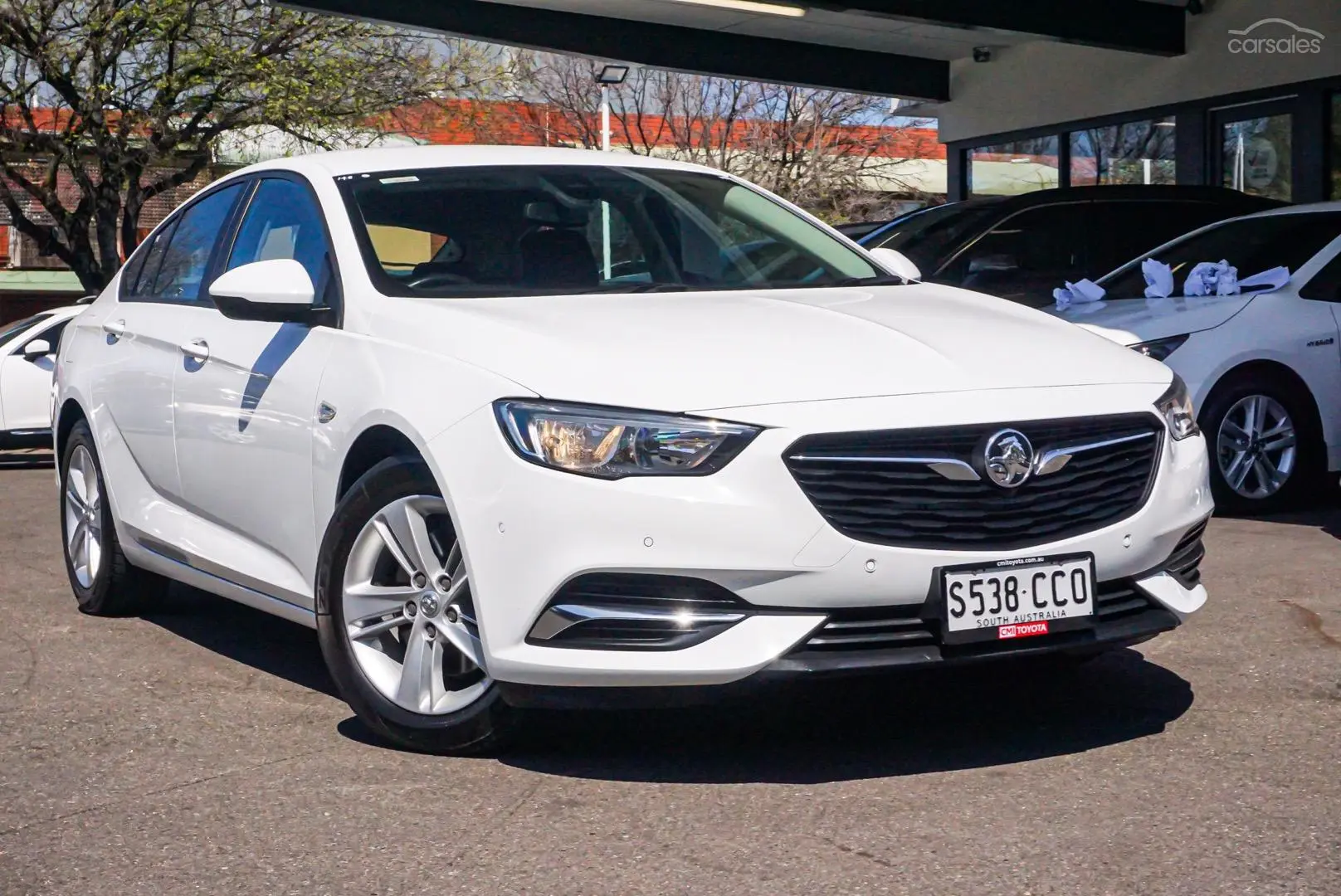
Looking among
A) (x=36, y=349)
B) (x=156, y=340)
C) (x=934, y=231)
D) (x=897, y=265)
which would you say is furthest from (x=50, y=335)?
(x=897, y=265)

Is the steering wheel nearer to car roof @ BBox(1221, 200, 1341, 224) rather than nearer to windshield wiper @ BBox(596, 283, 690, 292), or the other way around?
windshield wiper @ BBox(596, 283, 690, 292)

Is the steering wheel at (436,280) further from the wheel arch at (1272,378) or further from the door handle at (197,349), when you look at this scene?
the wheel arch at (1272,378)

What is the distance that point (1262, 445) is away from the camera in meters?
8.87

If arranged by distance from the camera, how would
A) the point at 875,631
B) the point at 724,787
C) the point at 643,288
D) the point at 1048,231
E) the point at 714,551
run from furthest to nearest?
the point at 1048,231
the point at 643,288
the point at 724,787
the point at 875,631
the point at 714,551

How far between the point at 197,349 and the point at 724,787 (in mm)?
2399

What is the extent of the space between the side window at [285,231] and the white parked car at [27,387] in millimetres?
9412

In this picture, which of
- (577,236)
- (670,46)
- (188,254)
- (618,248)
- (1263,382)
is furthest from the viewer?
(670,46)

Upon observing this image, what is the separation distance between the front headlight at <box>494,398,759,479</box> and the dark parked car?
7.88 m

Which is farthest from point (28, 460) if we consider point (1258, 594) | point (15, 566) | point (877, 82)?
point (1258, 594)

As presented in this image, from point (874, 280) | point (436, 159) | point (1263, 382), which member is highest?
point (436, 159)

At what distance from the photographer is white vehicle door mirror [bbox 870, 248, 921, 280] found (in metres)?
5.80

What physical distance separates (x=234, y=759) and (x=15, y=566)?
13.1 ft

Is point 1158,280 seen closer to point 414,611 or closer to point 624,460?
point 414,611

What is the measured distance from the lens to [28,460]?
1595cm
